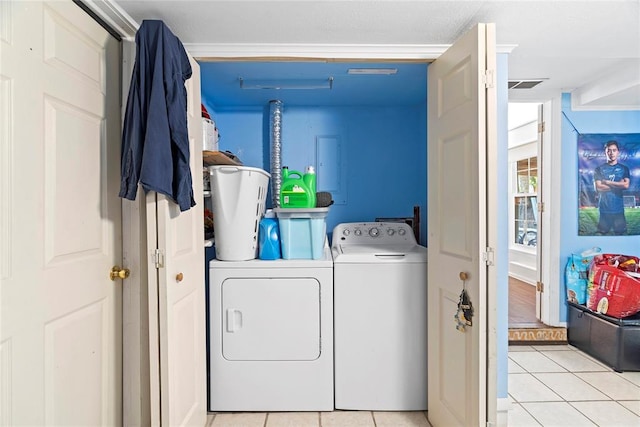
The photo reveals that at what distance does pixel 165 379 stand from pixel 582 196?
346cm

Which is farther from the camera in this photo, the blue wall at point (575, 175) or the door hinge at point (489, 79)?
the blue wall at point (575, 175)

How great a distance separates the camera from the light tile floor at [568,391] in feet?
6.52

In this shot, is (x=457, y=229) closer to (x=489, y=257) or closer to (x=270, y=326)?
(x=489, y=257)

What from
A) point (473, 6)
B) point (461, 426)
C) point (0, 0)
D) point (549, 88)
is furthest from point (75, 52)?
point (549, 88)

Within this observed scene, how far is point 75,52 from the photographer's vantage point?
129cm

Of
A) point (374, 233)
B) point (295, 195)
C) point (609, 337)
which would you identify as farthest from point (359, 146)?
point (609, 337)

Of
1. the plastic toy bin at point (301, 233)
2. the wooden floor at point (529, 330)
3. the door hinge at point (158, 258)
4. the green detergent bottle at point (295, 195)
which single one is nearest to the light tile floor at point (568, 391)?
the wooden floor at point (529, 330)

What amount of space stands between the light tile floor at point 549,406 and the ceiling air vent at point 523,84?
2.21 m

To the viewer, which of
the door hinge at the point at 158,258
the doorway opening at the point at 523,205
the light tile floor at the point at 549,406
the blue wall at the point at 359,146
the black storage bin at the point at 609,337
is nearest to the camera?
the door hinge at the point at 158,258

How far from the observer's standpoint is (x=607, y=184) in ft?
9.55

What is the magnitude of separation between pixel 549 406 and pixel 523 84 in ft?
7.52

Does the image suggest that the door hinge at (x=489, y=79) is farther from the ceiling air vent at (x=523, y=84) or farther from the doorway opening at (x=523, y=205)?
the doorway opening at (x=523, y=205)

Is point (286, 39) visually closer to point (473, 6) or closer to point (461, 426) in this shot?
point (473, 6)

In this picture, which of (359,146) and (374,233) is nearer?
(374,233)
